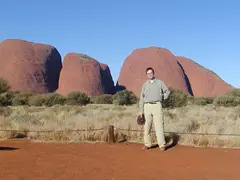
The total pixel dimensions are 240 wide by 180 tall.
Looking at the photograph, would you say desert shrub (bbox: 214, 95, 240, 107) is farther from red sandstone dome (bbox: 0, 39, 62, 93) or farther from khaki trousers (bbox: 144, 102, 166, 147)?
red sandstone dome (bbox: 0, 39, 62, 93)

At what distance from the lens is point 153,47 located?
204ft

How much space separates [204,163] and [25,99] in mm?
32155

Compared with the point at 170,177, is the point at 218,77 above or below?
above

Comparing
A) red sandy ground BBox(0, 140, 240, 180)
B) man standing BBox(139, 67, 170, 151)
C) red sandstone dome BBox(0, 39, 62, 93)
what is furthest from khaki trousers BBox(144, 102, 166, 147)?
red sandstone dome BBox(0, 39, 62, 93)

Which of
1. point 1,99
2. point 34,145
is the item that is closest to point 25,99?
point 1,99

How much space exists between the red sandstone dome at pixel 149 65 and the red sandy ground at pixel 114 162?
4855 cm

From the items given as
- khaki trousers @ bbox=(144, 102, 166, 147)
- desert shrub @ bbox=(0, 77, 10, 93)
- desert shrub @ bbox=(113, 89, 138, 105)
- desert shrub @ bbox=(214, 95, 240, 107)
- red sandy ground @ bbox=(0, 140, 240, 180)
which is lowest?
red sandy ground @ bbox=(0, 140, 240, 180)

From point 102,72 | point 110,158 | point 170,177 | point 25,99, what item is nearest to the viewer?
point 170,177

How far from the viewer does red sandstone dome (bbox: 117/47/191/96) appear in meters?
57.1

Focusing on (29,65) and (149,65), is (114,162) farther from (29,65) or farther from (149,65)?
(149,65)

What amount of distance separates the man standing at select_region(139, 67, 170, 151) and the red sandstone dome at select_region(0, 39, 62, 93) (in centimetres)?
4558

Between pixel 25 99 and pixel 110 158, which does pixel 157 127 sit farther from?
pixel 25 99

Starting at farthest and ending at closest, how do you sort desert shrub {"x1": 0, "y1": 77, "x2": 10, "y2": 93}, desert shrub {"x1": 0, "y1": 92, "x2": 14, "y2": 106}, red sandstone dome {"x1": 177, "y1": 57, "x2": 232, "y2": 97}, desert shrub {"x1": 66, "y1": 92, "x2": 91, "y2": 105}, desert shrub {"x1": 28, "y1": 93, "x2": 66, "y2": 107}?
red sandstone dome {"x1": 177, "y1": 57, "x2": 232, "y2": 97} < desert shrub {"x1": 66, "y1": 92, "x2": 91, "y2": 105} < desert shrub {"x1": 28, "y1": 93, "x2": 66, "y2": 107} < desert shrub {"x1": 0, "y1": 92, "x2": 14, "y2": 106} < desert shrub {"x1": 0, "y1": 77, "x2": 10, "y2": 93}

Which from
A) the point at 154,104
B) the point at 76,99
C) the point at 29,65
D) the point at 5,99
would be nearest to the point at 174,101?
the point at 76,99
